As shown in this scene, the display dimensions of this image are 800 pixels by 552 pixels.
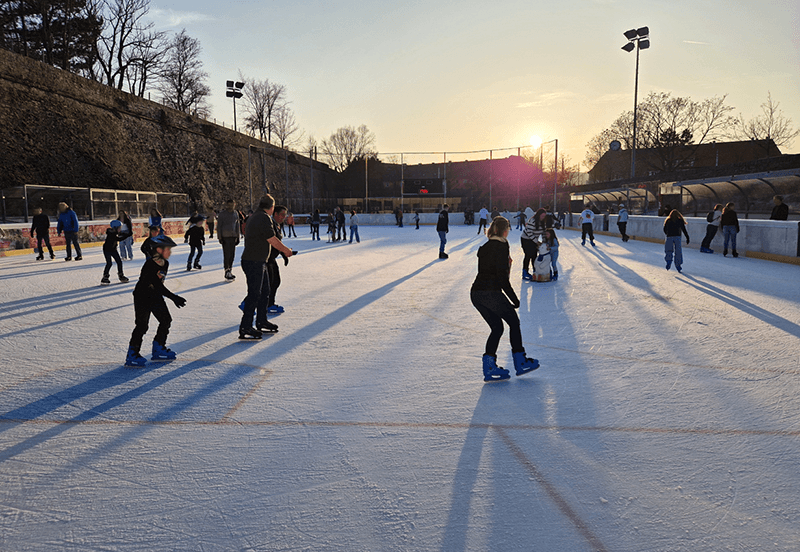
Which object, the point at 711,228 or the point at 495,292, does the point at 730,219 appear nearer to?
the point at 711,228

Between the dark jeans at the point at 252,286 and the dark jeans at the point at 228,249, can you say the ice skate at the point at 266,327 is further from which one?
the dark jeans at the point at 228,249

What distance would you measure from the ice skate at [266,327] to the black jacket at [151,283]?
4.92ft

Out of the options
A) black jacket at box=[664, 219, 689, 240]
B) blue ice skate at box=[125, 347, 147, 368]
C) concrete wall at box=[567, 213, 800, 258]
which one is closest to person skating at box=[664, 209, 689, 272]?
black jacket at box=[664, 219, 689, 240]

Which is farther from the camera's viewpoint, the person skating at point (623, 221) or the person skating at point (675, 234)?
the person skating at point (623, 221)

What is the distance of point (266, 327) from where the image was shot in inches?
253

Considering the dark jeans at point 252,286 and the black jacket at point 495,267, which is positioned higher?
the black jacket at point 495,267

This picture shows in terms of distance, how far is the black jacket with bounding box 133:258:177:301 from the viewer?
16.2 ft

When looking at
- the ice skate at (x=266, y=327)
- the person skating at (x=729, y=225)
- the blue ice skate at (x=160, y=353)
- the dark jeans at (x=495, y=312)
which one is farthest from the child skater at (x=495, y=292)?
the person skating at (x=729, y=225)

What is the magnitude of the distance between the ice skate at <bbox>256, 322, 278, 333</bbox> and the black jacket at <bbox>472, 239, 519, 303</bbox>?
300cm

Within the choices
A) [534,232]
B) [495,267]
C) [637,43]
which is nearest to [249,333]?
[495,267]

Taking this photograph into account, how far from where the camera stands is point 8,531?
2.41m

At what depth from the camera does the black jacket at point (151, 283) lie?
494 centimetres

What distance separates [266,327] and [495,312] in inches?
123

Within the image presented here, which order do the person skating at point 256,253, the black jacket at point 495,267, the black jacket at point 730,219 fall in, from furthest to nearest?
the black jacket at point 730,219 < the person skating at point 256,253 < the black jacket at point 495,267
